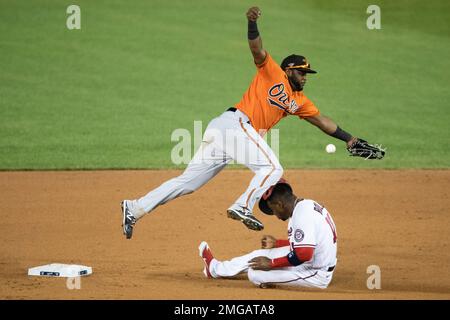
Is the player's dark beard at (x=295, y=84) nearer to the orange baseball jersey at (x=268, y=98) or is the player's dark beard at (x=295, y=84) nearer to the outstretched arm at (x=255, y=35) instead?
the orange baseball jersey at (x=268, y=98)

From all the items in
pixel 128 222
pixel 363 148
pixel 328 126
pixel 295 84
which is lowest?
pixel 128 222

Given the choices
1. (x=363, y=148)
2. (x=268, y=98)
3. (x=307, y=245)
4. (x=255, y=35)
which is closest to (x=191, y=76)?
(x=363, y=148)

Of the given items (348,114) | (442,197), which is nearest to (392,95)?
(348,114)

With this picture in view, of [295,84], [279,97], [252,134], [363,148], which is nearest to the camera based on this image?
[252,134]

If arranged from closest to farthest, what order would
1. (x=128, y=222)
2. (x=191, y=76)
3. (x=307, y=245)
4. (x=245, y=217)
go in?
(x=307, y=245) < (x=245, y=217) < (x=128, y=222) < (x=191, y=76)

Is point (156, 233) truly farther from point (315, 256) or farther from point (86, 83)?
point (86, 83)

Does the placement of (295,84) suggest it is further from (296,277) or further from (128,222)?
(128,222)
